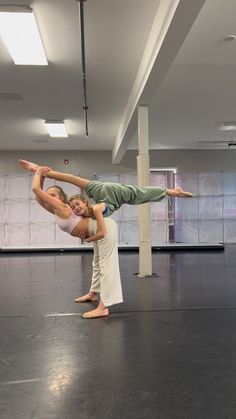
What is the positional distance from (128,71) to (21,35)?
1645 mm

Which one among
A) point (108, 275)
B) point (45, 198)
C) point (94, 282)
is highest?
point (45, 198)

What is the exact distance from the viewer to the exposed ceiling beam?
288cm

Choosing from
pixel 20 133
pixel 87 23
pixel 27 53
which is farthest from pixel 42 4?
pixel 20 133

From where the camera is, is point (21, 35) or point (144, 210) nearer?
point (21, 35)

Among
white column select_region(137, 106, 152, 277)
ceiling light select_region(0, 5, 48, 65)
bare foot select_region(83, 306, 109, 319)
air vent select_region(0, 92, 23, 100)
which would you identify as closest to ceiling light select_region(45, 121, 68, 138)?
air vent select_region(0, 92, 23, 100)

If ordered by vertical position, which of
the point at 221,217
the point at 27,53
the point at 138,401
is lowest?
the point at 138,401

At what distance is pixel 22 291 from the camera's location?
4168 mm

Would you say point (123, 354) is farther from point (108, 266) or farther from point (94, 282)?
point (94, 282)

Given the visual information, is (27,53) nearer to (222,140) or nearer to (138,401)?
(138,401)

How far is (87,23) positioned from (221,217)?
26.0 ft

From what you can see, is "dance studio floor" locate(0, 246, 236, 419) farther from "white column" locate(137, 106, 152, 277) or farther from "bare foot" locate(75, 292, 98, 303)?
"white column" locate(137, 106, 152, 277)

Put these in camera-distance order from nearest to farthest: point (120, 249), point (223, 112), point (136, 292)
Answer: point (136, 292) → point (223, 112) → point (120, 249)

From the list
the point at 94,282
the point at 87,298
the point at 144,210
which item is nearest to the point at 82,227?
the point at 94,282

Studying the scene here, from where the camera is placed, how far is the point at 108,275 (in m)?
3.06
